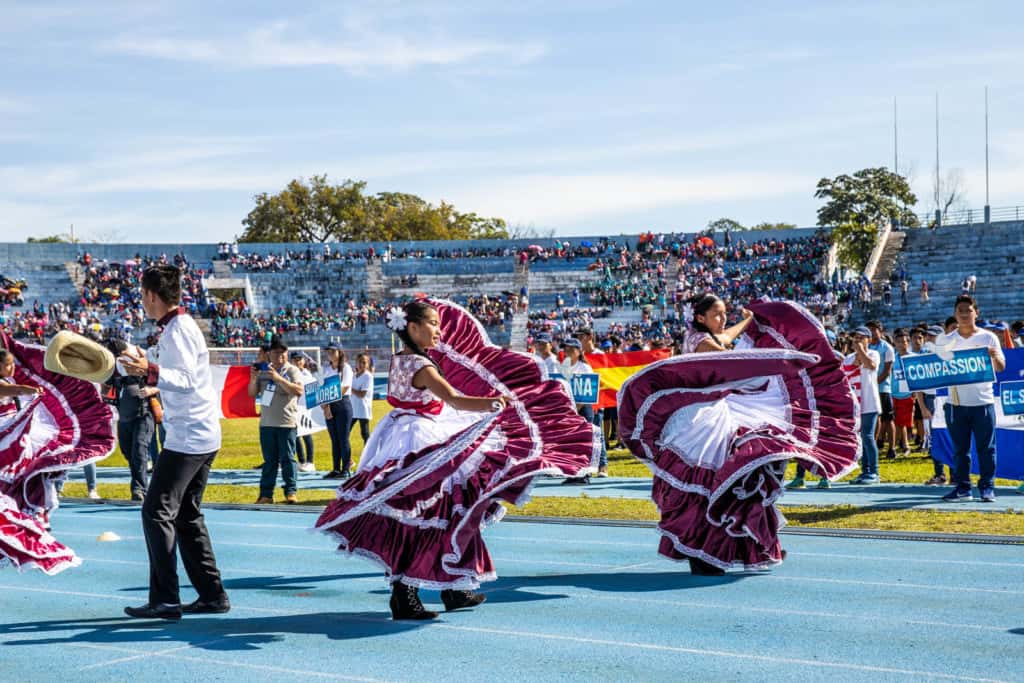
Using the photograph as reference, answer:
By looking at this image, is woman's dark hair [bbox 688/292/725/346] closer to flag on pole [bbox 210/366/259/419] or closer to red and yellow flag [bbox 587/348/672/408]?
red and yellow flag [bbox 587/348/672/408]

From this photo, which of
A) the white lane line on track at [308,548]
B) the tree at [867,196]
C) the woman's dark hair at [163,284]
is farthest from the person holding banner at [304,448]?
the tree at [867,196]

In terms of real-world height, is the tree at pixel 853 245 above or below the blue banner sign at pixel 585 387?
above

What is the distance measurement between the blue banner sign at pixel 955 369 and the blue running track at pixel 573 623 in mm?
2508

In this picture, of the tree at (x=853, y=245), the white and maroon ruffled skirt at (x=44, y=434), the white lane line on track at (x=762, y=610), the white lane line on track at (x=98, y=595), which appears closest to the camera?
the white lane line on track at (x=762, y=610)

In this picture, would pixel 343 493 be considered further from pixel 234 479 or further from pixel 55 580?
pixel 234 479

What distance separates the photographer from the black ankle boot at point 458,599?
7.47m

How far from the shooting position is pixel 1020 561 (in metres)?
8.97

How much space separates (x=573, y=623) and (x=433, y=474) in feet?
3.77

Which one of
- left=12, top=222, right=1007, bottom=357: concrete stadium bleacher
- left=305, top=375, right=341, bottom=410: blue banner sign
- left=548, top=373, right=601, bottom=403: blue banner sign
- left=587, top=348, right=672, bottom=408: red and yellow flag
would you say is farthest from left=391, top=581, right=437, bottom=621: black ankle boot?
left=12, top=222, right=1007, bottom=357: concrete stadium bleacher

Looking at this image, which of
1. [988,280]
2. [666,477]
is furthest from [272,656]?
[988,280]

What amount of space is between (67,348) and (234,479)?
12.9m

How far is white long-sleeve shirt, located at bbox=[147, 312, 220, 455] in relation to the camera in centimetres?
699

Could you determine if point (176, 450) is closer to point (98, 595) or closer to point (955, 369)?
point (98, 595)

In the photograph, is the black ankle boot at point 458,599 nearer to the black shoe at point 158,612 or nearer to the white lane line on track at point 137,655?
the white lane line on track at point 137,655
